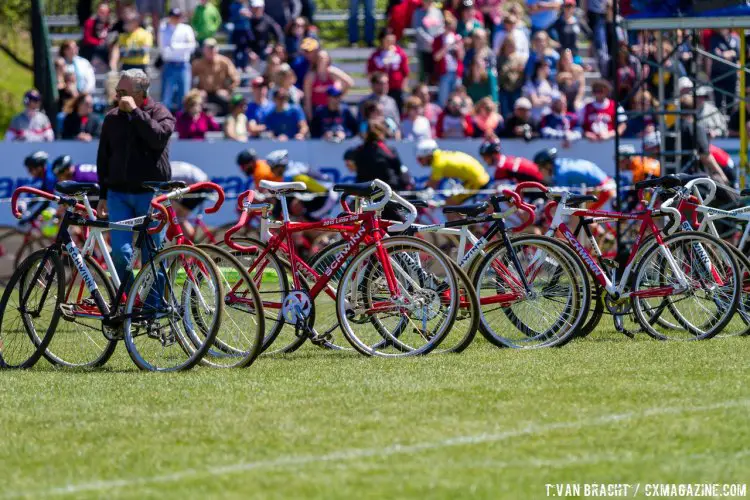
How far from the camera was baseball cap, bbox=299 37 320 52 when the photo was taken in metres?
23.7

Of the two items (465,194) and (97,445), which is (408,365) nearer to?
(97,445)

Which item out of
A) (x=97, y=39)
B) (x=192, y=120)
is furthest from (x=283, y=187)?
(x=97, y=39)

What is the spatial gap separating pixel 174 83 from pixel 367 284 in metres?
14.0

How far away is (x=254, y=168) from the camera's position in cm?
1866

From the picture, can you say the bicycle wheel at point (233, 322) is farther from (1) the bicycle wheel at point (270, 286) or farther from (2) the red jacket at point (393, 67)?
(2) the red jacket at point (393, 67)

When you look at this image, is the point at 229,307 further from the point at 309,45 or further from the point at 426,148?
the point at 309,45

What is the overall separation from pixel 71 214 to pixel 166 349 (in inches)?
43.8

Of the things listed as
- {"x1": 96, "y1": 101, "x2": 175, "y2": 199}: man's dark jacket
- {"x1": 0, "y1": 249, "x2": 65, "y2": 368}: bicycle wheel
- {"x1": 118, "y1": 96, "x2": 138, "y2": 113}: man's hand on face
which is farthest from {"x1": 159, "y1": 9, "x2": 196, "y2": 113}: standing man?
{"x1": 0, "y1": 249, "x2": 65, "y2": 368}: bicycle wheel

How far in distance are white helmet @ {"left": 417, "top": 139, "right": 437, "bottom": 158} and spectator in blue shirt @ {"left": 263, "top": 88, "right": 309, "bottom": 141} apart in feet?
8.53

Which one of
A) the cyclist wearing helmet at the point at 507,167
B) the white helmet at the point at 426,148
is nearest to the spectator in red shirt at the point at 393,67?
the white helmet at the point at 426,148

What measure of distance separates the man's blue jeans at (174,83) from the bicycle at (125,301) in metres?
13.2

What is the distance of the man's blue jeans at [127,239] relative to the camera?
9789 mm

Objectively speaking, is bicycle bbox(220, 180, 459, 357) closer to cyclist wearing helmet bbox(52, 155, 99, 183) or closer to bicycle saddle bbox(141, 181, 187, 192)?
bicycle saddle bbox(141, 181, 187, 192)

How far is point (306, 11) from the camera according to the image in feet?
84.7
